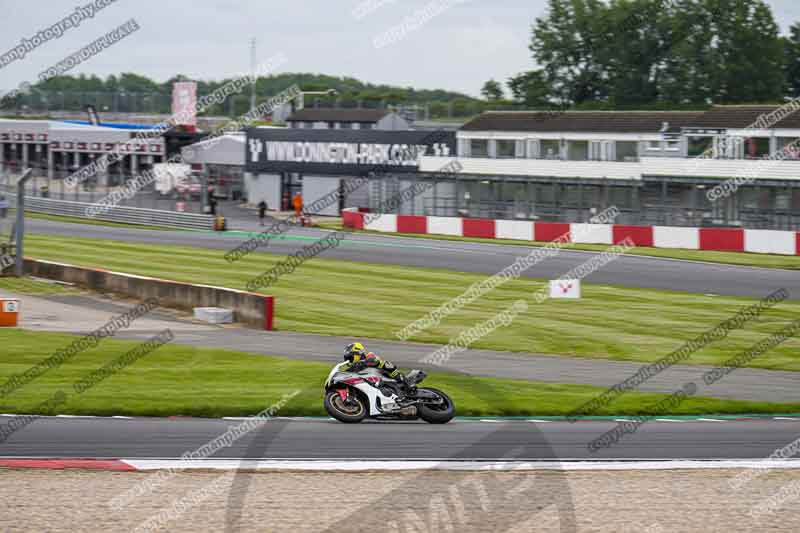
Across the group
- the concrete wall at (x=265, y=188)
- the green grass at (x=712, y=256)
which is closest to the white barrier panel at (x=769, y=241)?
the green grass at (x=712, y=256)

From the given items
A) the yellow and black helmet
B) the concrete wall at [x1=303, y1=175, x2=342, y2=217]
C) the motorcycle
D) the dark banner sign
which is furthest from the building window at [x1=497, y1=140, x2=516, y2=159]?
the motorcycle

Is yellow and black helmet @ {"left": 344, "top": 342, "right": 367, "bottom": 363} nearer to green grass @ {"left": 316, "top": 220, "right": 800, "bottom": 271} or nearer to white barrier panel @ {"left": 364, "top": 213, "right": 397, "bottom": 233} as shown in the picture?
green grass @ {"left": 316, "top": 220, "right": 800, "bottom": 271}

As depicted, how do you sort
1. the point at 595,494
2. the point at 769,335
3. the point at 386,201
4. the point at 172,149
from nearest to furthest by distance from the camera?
the point at 595,494, the point at 769,335, the point at 386,201, the point at 172,149

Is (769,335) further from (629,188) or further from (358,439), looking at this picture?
(629,188)

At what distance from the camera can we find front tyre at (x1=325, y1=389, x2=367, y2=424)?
16094mm

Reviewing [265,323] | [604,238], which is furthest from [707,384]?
[604,238]

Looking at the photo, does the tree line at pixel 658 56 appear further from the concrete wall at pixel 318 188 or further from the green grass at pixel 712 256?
the green grass at pixel 712 256

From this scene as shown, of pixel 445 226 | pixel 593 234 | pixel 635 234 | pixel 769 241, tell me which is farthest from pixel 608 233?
pixel 445 226

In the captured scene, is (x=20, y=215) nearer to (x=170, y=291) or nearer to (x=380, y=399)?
(x=170, y=291)

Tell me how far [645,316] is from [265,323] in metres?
9.48

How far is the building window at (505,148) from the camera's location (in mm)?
59625

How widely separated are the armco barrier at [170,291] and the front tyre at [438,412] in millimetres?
9184

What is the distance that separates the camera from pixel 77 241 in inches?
1729

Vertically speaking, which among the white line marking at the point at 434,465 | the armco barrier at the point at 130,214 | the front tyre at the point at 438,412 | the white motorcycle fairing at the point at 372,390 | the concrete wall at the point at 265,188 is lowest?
the white line marking at the point at 434,465
